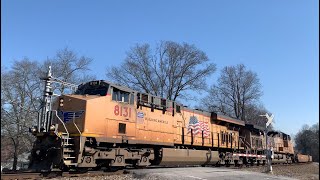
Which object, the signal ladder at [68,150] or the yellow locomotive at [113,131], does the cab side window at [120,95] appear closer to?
the yellow locomotive at [113,131]

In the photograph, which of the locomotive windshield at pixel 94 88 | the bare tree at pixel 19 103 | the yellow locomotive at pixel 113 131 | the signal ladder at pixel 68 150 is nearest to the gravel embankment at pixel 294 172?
the yellow locomotive at pixel 113 131

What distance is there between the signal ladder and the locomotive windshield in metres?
2.40

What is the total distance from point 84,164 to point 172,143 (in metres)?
6.00

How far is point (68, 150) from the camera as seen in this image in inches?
485

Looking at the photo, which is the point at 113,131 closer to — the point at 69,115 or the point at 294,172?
the point at 69,115

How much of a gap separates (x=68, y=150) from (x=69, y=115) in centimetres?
166

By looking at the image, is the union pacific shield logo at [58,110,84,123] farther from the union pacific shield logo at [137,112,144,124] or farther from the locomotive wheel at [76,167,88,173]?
the union pacific shield logo at [137,112,144,124]

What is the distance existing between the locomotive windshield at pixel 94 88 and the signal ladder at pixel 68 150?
7.88 ft

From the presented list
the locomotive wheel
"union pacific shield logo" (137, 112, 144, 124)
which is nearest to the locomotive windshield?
"union pacific shield logo" (137, 112, 144, 124)

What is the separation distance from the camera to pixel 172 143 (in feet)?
57.5

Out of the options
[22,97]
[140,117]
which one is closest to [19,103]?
[22,97]

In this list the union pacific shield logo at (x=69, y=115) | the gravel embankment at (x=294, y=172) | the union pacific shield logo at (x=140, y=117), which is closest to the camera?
the union pacific shield logo at (x=69, y=115)

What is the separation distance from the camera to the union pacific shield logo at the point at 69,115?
1302 centimetres

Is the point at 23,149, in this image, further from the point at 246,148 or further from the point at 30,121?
the point at 246,148
